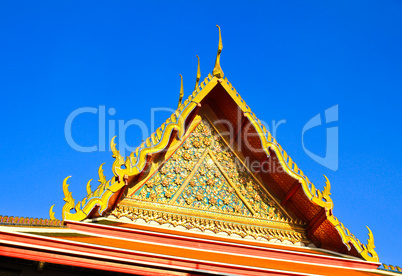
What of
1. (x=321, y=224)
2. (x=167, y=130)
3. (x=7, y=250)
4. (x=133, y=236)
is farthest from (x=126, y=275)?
(x=321, y=224)

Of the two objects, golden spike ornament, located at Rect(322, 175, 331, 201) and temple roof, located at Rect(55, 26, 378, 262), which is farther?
golden spike ornament, located at Rect(322, 175, 331, 201)

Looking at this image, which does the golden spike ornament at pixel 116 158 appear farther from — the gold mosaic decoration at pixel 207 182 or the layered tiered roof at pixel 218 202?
the gold mosaic decoration at pixel 207 182

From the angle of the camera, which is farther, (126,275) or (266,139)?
(266,139)

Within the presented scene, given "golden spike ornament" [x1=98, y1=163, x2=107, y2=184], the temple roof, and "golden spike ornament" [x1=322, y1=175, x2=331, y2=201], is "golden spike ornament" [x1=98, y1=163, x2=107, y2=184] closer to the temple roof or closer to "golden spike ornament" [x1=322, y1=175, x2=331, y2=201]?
the temple roof

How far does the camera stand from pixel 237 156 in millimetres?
6957

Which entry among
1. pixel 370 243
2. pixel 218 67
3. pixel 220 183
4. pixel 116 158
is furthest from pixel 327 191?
pixel 116 158

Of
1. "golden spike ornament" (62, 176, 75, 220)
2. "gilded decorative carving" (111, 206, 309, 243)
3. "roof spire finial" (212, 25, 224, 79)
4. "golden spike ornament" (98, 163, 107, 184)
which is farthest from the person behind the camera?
"roof spire finial" (212, 25, 224, 79)

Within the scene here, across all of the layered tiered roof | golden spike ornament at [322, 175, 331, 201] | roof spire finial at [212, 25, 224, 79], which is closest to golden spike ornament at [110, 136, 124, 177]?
the layered tiered roof

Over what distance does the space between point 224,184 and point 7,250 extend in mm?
3528

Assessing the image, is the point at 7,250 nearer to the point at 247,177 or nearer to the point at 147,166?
the point at 147,166

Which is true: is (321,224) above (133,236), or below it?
above

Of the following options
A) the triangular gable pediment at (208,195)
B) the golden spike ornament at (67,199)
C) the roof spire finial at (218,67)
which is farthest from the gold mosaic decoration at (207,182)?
the golden spike ornament at (67,199)

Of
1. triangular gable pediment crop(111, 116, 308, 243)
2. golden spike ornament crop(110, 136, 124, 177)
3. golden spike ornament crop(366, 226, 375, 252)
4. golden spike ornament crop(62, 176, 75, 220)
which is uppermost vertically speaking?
golden spike ornament crop(366, 226, 375, 252)

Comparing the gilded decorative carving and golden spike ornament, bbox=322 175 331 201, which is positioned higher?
golden spike ornament, bbox=322 175 331 201
